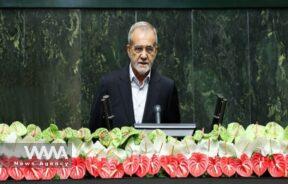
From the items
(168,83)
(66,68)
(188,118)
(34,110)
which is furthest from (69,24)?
(168,83)

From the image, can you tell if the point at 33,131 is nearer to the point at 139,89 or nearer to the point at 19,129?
the point at 19,129

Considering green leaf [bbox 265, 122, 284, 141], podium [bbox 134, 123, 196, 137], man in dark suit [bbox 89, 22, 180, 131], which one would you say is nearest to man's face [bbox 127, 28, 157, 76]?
man in dark suit [bbox 89, 22, 180, 131]

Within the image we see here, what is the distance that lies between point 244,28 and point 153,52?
2.85m

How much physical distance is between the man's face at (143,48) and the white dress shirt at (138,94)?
13 cm

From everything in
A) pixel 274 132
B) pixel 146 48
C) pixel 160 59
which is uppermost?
pixel 146 48

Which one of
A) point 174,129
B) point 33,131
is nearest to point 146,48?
point 174,129

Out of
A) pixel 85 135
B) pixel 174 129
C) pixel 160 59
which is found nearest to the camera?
pixel 85 135

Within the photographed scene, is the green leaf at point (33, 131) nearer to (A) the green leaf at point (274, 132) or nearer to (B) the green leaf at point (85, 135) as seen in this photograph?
(B) the green leaf at point (85, 135)

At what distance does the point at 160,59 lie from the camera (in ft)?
25.0

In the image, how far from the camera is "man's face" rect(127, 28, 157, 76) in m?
4.98

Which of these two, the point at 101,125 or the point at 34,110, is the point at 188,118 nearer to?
the point at 34,110

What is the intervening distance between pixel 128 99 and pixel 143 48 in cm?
35

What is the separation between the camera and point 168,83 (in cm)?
521

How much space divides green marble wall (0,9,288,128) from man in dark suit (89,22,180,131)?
2363 mm
